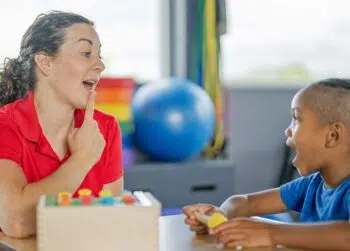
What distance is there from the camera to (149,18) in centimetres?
360

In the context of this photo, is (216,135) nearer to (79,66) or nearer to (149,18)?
(149,18)

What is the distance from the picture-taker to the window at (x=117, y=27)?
3311 mm

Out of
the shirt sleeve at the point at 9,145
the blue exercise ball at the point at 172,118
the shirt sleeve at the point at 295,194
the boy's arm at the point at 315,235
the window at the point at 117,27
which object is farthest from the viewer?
the window at the point at 117,27

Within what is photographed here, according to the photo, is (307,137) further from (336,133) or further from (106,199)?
(106,199)

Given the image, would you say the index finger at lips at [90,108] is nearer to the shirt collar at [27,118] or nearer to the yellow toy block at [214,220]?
the shirt collar at [27,118]

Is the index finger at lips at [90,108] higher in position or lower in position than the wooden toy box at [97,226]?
higher

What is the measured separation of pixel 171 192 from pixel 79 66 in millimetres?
1903

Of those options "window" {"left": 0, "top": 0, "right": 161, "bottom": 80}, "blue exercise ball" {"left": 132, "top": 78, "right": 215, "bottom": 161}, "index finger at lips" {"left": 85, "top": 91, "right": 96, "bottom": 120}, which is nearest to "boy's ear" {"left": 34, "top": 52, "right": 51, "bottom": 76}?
"index finger at lips" {"left": 85, "top": 91, "right": 96, "bottom": 120}

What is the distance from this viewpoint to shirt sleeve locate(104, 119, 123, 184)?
60.6 inches

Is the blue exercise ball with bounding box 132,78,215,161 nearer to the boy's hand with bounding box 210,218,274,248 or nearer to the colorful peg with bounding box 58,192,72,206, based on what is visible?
the boy's hand with bounding box 210,218,274,248

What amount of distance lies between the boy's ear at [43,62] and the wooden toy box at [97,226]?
0.53m

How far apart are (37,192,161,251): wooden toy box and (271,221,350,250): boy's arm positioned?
26 centimetres

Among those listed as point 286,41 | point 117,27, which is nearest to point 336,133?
point 117,27

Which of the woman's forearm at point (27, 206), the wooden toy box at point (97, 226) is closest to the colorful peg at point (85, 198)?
the wooden toy box at point (97, 226)
